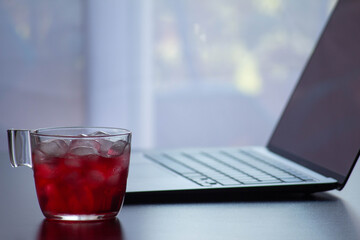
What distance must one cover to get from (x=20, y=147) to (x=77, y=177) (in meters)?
0.09

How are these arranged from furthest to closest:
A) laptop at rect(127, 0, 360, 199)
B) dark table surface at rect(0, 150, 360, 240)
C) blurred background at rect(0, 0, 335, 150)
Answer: blurred background at rect(0, 0, 335, 150) → laptop at rect(127, 0, 360, 199) → dark table surface at rect(0, 150, 360, 240)

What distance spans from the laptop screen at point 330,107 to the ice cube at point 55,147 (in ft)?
1.13

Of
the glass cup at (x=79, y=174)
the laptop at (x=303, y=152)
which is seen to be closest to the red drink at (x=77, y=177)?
the glass cup at (x=79, y=174)

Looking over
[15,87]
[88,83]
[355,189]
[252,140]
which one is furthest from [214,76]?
[355,189]

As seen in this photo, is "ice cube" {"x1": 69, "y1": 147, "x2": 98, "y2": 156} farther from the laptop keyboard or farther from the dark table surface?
the laptop keyboard

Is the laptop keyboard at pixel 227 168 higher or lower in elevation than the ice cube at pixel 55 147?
lower

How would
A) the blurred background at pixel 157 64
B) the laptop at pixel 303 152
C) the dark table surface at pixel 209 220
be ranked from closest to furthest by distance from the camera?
the dark table surface at pixel 209 220 → the laptop at pixel 303 152 → the blurred background at pixel 157 64

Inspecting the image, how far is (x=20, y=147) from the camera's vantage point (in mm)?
636

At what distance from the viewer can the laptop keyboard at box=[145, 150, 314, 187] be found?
746mm

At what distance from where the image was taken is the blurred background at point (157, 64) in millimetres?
3092

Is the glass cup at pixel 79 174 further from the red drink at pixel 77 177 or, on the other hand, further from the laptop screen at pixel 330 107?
the laptop screen at pixel 330 107

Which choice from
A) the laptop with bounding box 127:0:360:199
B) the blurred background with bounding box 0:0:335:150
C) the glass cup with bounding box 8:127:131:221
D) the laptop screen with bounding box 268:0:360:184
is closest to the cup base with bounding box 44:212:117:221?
the glass cup with bounding box 8:127:131:221

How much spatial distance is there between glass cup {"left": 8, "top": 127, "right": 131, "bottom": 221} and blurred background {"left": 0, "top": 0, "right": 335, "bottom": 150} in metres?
2.49

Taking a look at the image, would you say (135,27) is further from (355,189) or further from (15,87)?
(355,189)
